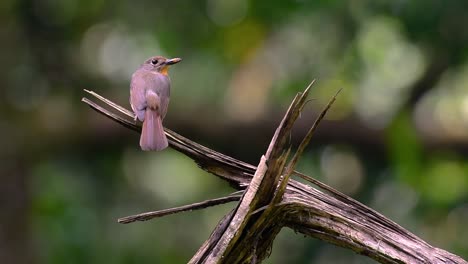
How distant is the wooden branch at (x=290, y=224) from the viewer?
2.61m

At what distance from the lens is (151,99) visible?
15.5 ft

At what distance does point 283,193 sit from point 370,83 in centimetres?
558

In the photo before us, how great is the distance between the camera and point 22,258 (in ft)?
29.0

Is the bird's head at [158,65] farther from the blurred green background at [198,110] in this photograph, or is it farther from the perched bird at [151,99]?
the blurred green background at [198,110]

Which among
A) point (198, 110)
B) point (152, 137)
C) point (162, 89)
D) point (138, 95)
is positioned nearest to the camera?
point (152, 137)

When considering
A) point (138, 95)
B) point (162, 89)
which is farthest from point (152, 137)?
point (162, 89)

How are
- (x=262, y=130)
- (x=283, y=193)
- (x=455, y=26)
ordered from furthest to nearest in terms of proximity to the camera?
(x=262, y=130) → (x=455, y=26) → (x=283, y=193)

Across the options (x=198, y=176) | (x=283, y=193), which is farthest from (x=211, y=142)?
(x=283, y=193)

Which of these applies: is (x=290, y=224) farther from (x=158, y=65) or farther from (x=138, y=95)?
(x=158, y=65)

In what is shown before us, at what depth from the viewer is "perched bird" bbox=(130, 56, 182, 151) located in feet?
12.1

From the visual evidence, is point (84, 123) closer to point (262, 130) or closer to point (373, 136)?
point (262, 130)

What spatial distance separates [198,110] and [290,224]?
6024 mm

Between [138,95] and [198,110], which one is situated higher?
[138,95]

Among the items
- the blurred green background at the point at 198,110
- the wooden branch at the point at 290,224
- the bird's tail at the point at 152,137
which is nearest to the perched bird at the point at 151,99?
the bird's tail at the point at 152,137
